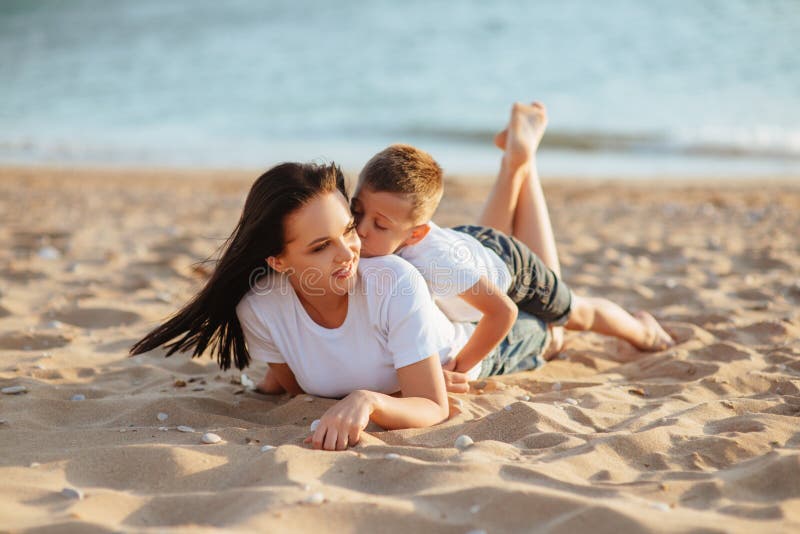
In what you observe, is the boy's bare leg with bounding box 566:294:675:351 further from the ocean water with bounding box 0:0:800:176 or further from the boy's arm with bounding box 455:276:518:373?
the ocean water with bounding box 0:0:800:176

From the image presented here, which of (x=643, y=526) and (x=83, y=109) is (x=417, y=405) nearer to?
(x=643, y=526)

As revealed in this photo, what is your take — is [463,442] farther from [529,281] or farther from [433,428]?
[529,281]

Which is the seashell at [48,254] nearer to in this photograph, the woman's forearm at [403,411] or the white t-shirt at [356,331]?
the white t-shirt at [356,331]

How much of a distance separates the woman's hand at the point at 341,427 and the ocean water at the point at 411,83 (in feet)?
28.7

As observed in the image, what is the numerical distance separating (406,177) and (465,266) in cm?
45

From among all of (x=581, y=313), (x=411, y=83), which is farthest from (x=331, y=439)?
(x=411, y=83)

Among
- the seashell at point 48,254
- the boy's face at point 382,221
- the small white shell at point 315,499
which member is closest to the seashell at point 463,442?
the small white shell at point 315,499

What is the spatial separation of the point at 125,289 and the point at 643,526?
3.96 metres

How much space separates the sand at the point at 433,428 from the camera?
212cm

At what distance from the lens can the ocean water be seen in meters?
13.0

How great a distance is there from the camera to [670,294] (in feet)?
16.7

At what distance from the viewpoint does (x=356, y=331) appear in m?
3.00

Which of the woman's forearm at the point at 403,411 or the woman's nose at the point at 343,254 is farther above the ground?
the woman's nose at the point at 343,254

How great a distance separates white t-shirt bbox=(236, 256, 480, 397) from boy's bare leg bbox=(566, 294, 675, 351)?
0.97m
